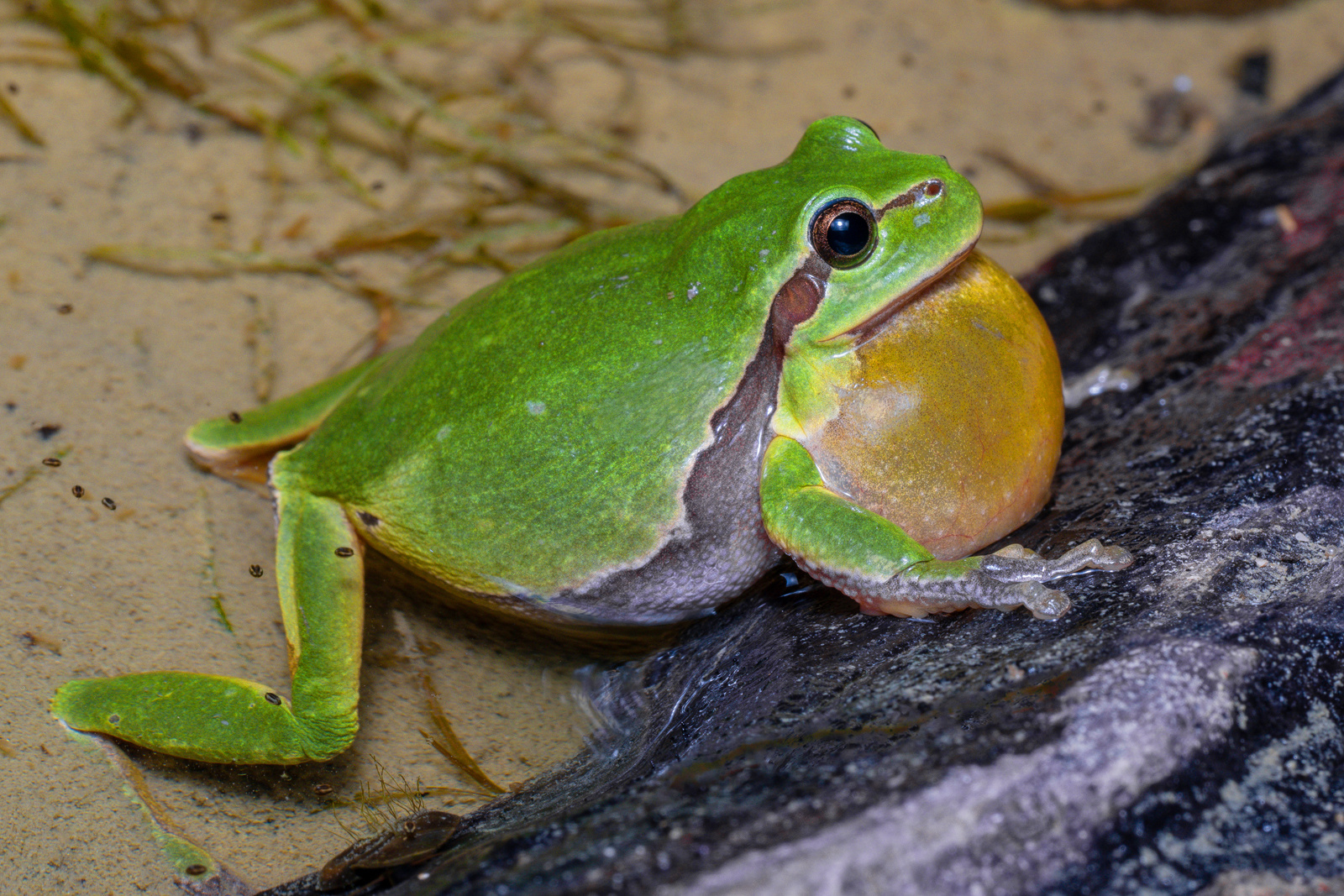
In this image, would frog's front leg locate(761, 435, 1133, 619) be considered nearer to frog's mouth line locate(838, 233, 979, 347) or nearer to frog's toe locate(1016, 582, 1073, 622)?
frog's toe locate(1016, 582, 1073, 622)

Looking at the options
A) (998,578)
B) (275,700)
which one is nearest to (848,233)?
(998,578)

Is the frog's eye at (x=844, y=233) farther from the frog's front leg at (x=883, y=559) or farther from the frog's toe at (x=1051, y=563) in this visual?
the frog's toe at (x=1051, y=563)

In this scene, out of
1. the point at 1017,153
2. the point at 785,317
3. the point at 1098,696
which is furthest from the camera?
the point at 1017,153

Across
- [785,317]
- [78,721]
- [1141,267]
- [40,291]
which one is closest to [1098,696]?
[785,317]

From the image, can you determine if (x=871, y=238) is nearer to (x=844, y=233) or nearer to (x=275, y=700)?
(x=844, y=233)

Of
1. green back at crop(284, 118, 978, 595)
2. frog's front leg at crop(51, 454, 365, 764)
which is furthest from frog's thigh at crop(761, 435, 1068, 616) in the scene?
frog's front leg at crop(51, 454, 365, 764)

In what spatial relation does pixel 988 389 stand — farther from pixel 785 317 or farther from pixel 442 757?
pixel 442 757

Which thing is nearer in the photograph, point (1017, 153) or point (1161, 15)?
point (1017, 153)

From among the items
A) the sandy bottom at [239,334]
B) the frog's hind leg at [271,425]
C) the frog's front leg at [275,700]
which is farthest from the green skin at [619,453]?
the frog's hind leg at [271,425]
